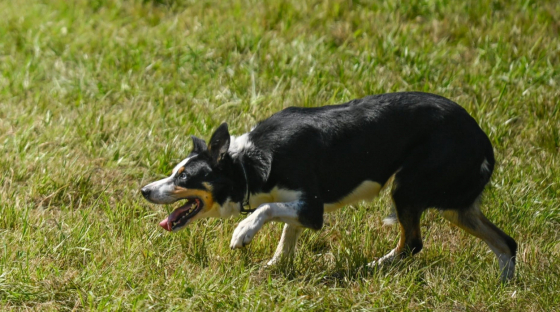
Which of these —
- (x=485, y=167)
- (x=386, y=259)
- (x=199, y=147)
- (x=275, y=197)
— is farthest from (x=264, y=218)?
(x=485, y=167)

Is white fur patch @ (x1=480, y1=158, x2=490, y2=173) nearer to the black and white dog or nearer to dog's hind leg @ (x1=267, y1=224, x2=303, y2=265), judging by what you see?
the black and white dog

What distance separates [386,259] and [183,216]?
Answer: 1.35 m

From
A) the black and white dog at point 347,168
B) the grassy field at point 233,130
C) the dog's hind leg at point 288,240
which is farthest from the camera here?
the dog's hind leg at point 288,240

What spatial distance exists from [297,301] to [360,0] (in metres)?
5.18

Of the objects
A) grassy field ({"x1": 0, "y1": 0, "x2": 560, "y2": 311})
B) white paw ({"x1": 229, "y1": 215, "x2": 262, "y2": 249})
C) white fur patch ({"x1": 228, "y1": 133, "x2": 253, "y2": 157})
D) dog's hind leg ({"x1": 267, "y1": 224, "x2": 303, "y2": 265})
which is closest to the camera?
white paw ({"x1": 229, "y1": 215, "x2": 262, "y2": 249})

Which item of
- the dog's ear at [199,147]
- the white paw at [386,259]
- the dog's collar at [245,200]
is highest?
the dog's ear at [199,147]

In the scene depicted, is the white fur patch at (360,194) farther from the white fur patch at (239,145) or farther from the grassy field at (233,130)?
the white fur patch at (239,145)

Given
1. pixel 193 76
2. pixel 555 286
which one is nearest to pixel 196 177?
pixel 555 286

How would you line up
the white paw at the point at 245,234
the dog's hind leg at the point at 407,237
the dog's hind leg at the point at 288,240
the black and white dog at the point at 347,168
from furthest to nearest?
1. the dog's hind leg at the point at 288,240
2. the dog's hind leg at the point at 407,237
3. the black and white dog at the point at 347,168
4. the white paw at the point at 245,234

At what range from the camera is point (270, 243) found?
5.17 metres

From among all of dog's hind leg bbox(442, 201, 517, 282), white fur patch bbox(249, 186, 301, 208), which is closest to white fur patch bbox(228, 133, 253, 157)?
white fur patch bbox(249, 186, 301, 208)

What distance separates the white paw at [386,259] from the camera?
4879mm

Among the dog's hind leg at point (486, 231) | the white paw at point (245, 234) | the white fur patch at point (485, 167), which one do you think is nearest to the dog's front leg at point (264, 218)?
the white paw at point (245, 234)

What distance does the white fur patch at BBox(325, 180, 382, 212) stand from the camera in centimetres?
483
